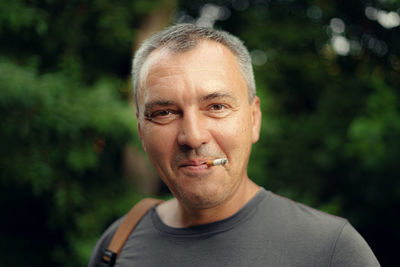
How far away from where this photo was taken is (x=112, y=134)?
3.70 metres

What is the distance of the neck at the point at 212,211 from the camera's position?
1.33 m

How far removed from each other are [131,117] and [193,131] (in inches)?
99.8

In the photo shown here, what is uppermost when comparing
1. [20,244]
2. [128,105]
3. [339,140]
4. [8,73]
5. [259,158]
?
[8,73]

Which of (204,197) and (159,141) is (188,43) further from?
(204,197)

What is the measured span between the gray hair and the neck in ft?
1.23

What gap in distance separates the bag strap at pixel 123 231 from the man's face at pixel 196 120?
37 cm

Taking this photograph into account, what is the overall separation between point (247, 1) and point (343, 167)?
298 centimetres

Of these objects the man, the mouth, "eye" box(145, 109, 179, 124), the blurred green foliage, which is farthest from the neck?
the blurred green foliage

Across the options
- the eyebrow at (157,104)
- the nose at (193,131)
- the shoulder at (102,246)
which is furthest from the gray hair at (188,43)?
the shoulder at (102,246)

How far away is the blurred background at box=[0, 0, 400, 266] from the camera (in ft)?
10.5

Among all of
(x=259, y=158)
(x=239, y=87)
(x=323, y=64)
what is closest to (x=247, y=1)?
(x=323, y=64)

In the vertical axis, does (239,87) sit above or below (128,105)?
above

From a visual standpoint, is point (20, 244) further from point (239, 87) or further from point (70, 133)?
point (239, 87)

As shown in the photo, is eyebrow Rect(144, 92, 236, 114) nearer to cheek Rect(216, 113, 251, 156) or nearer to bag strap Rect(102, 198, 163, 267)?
cheek Rect(216, 113, 251, 156)
